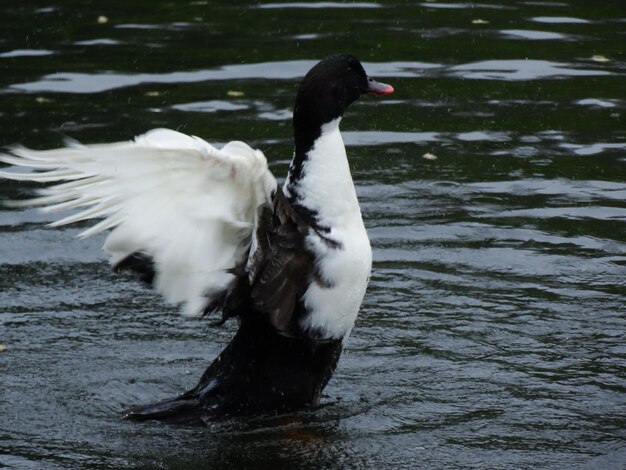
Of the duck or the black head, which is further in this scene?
the black head

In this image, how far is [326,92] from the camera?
5.84 m

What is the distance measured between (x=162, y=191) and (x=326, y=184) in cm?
78

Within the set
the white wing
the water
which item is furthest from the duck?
the water

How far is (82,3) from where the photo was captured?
13.6 metres

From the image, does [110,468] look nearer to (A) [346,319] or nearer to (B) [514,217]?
(A) [346,319]

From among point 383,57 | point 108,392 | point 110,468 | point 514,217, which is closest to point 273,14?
point 383,57

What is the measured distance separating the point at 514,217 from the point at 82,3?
22.0ft

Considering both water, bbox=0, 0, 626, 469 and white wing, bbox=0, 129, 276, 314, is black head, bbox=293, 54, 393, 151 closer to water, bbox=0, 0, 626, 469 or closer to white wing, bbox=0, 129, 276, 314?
white wing, bbox=0, 129, 276, 314

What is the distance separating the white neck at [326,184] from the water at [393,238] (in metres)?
1.04

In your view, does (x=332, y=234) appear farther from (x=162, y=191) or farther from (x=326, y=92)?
(x=162, y=191)

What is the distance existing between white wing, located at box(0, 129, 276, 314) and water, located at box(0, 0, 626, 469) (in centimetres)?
103

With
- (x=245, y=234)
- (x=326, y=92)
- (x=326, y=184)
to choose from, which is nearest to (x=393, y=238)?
(x=326, y=92)

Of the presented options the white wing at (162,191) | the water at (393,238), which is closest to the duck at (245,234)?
the white wing at (162,191)

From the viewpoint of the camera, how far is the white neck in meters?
5.64
